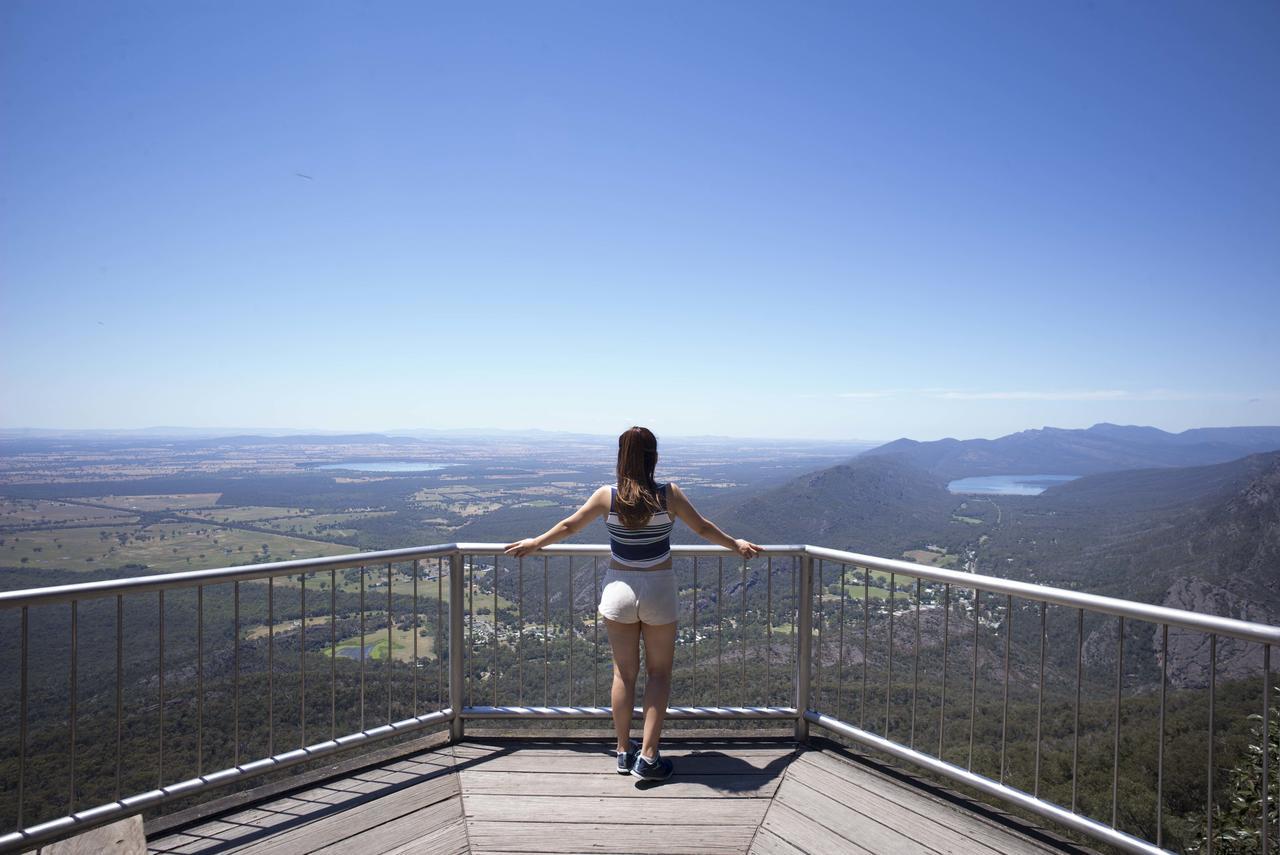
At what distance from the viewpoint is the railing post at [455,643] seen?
12.7ft

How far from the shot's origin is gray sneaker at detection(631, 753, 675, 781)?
10.9 feet

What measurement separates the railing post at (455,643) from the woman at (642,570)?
937 mm

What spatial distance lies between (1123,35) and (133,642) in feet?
112

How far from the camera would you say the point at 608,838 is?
9.32 ft

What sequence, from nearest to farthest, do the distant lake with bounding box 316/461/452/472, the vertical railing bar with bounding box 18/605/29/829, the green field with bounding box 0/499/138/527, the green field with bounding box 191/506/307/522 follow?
the vertical railing bar with bounding box 18/605/29/829 → the green field with bounding box 0/499/138/527 → the green field with bounding box 191/506/307/522 → the distant lake with bounding box 316/461/452/472

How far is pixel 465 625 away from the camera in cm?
404

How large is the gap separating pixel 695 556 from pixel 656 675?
0.78 metres

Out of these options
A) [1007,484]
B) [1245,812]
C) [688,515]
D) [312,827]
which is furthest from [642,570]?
[1007,484]

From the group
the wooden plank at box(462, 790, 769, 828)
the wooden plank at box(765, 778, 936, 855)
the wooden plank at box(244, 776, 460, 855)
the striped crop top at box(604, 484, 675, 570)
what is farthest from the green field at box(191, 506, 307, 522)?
the wooden plank at box(765, 778, 936, 855)

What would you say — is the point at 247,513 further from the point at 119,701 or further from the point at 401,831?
the point at 401,831

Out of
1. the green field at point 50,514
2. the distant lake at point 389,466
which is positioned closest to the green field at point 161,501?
the green field at point 50,514

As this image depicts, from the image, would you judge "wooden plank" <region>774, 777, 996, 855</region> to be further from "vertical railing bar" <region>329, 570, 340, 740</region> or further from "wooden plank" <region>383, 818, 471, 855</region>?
"vertical railing bar" <region>329, 570, 340, 740</region>

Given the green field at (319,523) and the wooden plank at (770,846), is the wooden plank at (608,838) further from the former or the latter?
the green field at (319,523)

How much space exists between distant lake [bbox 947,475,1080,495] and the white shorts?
311 ft
